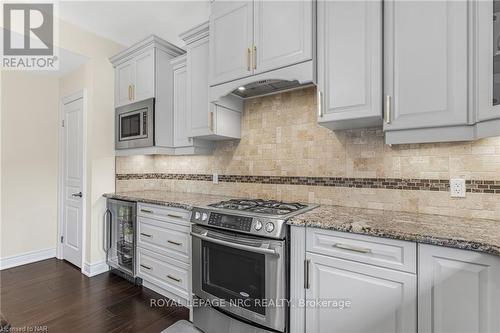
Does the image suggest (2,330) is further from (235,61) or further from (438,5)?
(438,5)

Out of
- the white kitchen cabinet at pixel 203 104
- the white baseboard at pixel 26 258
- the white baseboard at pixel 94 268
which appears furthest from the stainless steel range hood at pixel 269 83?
the white baseboard at pixel 26 258

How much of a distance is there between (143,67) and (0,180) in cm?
223

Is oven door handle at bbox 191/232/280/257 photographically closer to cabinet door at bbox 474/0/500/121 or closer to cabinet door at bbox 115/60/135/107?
cabinet door at bbox 474/0/500/121

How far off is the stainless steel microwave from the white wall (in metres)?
1.18

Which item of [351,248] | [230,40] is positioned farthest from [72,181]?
[351,248]

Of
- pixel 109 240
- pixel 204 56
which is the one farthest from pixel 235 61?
pixel 109 240

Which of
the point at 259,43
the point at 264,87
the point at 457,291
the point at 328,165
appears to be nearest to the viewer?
the point at 457,291

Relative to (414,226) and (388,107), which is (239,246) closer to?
(414,226)

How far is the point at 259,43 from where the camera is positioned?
2.02 m

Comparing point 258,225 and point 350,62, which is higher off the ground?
point 350,62

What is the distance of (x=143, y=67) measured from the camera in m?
2.92

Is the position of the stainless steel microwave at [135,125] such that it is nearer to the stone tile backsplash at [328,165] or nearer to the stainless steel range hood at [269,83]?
the stone tile backsplash at [328,165]

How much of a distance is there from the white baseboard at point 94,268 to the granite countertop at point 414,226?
2.60 meters

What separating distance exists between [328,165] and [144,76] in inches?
86.0
